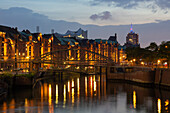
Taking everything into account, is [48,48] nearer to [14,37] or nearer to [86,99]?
[14,37]

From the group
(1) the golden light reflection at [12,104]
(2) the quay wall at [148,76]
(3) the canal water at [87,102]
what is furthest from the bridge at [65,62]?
(1) the golden light reflection at [12,104]

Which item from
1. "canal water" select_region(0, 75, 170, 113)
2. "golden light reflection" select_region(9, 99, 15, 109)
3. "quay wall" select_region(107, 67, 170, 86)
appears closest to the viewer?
"canal water" select_region(0, 75, 170, 113)

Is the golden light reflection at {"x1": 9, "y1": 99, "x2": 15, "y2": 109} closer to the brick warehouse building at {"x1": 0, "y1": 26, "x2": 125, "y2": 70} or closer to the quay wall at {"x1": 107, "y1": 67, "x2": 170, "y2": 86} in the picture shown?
the quay wall at {"x1": 107, "y1": 67, "x2": 170, "y2": 86}

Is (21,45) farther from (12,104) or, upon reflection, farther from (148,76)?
(12,104)

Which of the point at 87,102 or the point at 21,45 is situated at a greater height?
the point at 21,45

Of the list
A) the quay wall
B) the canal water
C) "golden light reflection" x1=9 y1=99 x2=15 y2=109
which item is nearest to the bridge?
the quay wall

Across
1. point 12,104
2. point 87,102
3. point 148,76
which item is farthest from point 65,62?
point 12,104

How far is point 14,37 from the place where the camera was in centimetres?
11531

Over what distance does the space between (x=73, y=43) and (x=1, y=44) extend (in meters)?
76.0

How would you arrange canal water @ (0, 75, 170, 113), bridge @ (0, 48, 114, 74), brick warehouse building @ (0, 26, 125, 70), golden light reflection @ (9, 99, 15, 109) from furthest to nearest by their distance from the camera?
1. brick warehouse building @ (0, 26, 125, 70)
2. bridge @ (0, 48, 114, 74)
3. golden light reflection @ (9, 99, 15, 109)
4. canal water @ (0, 75, 170, 113)

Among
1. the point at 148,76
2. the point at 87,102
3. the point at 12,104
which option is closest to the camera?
the point at 12,104

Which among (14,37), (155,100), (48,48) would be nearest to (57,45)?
(48,48)

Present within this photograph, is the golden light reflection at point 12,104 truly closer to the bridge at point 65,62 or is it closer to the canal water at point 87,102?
the canal water at point 87,102

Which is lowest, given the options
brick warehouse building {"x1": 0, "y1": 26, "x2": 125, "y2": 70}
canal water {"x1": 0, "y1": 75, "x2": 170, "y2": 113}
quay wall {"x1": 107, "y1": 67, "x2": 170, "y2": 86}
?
canal water {"x1": 0, "y1": 75, "x2": 170, "y2": 113}
